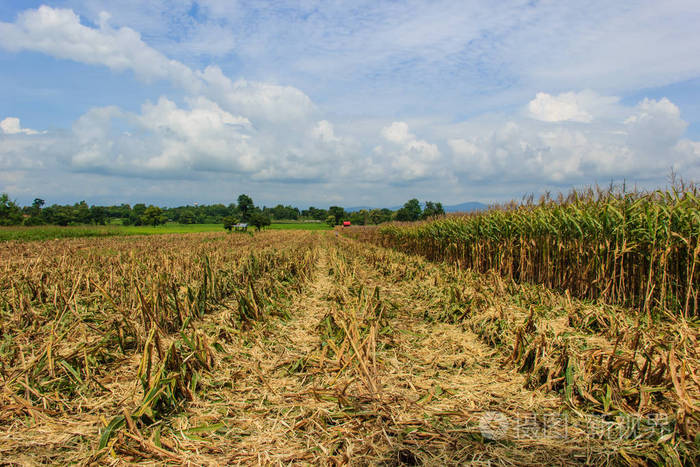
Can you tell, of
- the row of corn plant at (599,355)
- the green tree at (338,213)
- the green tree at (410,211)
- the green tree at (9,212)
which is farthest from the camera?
the green tree at (338,213)

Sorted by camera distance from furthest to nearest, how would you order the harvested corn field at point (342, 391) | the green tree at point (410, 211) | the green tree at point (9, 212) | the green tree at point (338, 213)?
the green tree at point (338, 213), the green tree at point (410, 211), the green tree at point (9, 212), the harvested corn field at point (342, 391)

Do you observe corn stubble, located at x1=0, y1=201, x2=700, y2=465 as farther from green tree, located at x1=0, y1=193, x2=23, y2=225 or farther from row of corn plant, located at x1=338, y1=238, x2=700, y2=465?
green tree, located at x1=0, y1=193, x2=23, y2=225

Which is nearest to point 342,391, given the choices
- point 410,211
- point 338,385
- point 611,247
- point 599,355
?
point 338,385

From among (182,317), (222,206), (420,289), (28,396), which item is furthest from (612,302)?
(222,206)

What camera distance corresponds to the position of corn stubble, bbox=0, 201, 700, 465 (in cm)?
225

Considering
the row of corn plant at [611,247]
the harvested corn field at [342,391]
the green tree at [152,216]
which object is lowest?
the harvested corn field at [342,391]

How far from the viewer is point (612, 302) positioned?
574 cm

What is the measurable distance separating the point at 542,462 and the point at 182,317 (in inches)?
180

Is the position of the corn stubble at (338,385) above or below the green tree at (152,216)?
below

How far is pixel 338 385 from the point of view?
120 inches

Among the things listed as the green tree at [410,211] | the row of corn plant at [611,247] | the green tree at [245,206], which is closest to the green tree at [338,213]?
the green tree at [410,211]

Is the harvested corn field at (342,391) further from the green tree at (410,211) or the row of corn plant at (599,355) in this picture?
the green tree at (410,211)

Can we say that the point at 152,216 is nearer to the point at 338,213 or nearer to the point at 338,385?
the point at 338,213

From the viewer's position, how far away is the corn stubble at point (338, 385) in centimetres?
225
